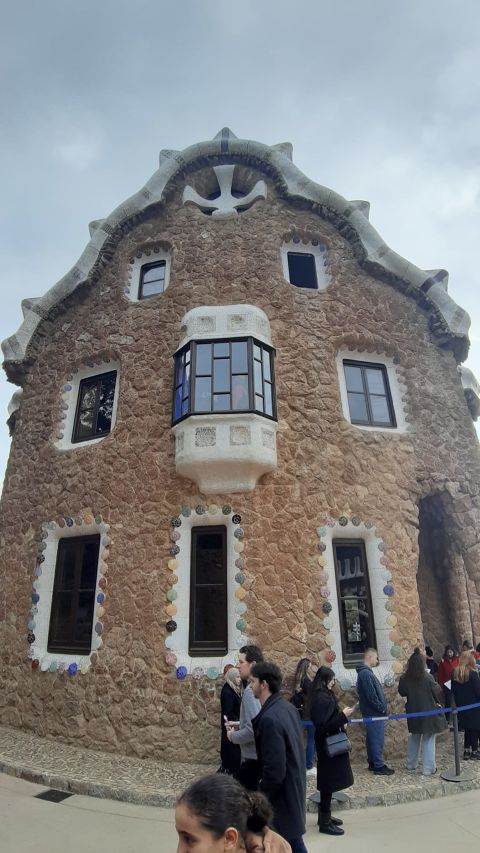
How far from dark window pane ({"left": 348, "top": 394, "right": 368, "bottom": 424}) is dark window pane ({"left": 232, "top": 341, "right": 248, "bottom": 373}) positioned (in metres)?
1.99

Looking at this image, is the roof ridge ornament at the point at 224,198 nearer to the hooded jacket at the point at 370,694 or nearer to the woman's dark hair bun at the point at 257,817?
the hooded jacket at the point at 370,694

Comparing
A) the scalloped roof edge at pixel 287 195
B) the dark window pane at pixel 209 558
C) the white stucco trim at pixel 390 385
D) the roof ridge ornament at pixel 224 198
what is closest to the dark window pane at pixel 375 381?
the white stucco trim at pixel 390 385

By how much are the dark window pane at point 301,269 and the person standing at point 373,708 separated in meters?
6.55

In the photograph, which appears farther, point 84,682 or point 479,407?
point 479,407

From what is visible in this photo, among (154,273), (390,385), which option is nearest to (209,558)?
(390,385)

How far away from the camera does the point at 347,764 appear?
12.8ft

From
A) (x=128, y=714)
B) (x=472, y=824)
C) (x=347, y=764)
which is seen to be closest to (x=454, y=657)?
(x=472, y=824)

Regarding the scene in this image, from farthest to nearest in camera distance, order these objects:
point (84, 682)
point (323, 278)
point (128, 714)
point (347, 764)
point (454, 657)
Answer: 1. point (323, 278)
2. point (454, 657)
3. point (84, 682)
4. point (128, 714)
5. point (347, 764)

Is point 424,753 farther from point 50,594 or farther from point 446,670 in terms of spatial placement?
point 50,594

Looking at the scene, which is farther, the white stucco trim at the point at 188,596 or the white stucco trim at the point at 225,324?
the white stucco trim at the point at 225,324

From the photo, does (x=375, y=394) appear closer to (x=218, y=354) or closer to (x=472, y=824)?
(x=218, y=354)

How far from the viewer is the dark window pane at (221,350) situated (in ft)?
24.0

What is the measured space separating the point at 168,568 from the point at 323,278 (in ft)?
19.1

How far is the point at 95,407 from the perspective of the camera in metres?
8.66
